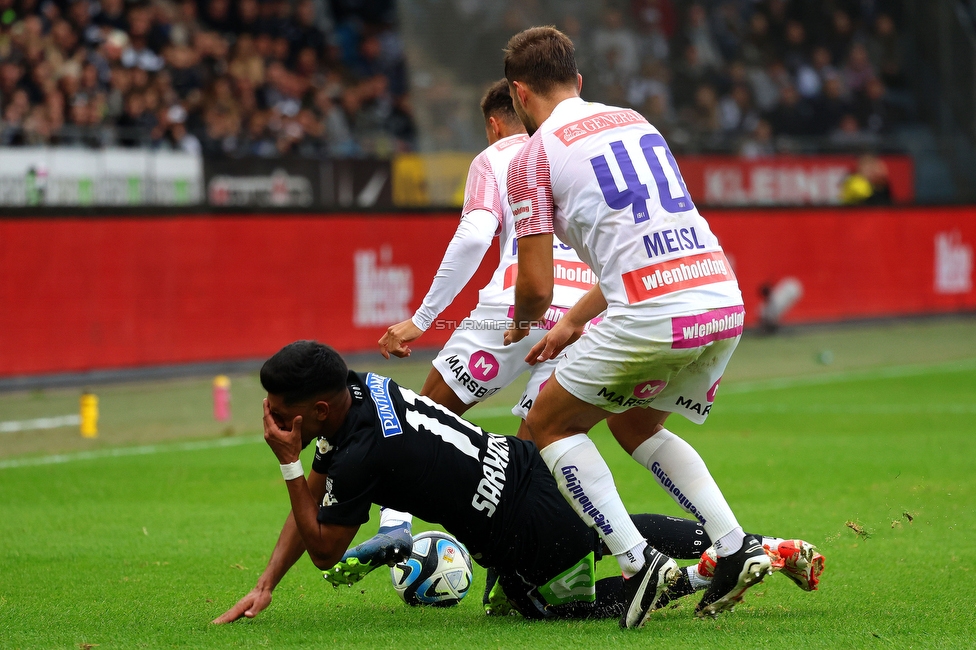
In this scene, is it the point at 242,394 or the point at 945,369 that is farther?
the point at 945,369

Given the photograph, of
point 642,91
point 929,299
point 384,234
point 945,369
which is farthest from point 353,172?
point 929,299

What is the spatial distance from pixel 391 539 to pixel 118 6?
14.4 meters

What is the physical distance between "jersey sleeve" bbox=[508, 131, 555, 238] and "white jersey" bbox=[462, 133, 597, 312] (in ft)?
4.01

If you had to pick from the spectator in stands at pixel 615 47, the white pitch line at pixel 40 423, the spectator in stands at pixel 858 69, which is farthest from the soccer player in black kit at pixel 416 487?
the spectator in stands at pixel 858 69

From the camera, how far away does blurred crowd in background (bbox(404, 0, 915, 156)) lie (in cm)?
1992

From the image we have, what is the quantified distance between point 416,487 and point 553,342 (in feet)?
2.55

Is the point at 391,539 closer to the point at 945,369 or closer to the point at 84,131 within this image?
the point at 84,131

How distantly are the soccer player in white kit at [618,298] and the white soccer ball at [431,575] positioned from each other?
839 millimetres

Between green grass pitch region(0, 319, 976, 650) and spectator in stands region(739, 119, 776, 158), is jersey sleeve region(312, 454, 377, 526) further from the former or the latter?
spectator in stands region(739, 119, 776, 158)

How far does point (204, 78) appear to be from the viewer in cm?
1775

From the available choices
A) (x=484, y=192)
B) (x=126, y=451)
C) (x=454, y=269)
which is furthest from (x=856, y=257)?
(x=454, y=269)

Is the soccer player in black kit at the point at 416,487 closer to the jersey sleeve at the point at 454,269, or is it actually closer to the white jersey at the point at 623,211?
the white jersey at the point at 623,211

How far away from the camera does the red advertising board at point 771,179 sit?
2062 cm

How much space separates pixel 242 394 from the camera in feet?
45.9
